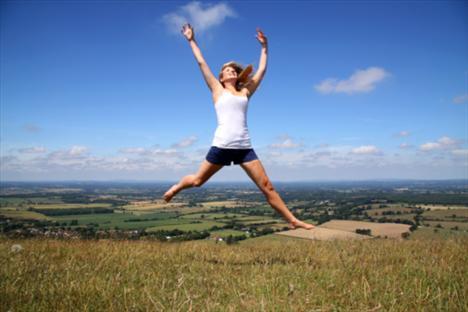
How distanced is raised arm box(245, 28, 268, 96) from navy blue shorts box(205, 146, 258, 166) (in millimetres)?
1081

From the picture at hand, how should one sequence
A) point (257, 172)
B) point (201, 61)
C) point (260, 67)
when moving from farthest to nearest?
point (260, 67) → point (201, 61) → point (257, 172)

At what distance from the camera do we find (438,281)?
11.5 ft

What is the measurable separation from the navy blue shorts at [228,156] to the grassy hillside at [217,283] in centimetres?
138

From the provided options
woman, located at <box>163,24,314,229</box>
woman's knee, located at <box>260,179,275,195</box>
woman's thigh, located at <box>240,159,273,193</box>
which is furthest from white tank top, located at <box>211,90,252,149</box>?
woman's knee, located at <box>260,179,275,195</box>

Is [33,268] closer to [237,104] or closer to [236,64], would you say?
[237,104]

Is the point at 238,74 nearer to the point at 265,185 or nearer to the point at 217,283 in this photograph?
the point at 265,185

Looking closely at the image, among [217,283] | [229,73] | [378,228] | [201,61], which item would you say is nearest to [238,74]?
[229,73]

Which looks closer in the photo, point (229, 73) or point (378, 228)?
point (229, 73)

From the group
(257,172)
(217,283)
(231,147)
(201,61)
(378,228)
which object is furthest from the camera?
(378,228)

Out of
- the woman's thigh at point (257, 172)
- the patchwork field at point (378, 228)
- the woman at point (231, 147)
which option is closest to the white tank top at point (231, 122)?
the woman at point (231, 147)

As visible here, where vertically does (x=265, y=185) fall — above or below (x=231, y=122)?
below

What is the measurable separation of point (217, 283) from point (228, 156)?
5.49ft

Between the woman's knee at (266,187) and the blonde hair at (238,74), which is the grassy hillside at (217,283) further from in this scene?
the blonde hair at (238,74)

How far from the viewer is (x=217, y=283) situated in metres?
3.48
